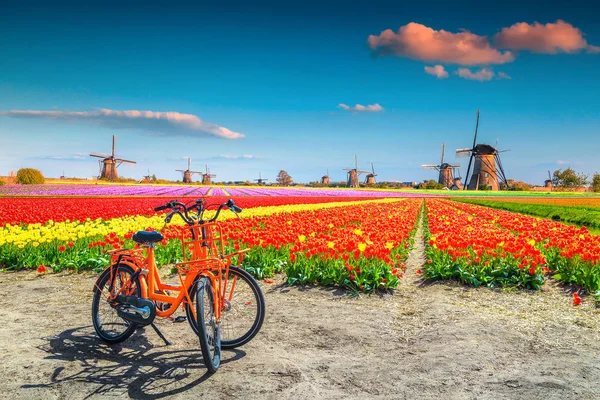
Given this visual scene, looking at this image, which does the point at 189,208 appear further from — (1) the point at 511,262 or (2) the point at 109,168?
(2) the point at 109,168

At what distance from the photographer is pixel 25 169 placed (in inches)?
1960

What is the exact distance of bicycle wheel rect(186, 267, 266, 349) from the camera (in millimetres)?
4828

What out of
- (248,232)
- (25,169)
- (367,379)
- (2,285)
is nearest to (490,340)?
(367,379)

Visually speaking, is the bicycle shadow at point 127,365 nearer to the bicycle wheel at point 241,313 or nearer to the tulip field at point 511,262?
the bicycle wheel at point 241,313

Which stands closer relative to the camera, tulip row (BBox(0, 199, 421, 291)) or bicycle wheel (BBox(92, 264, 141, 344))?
bicycle wheel (BBox(92, 264, 141, 344))

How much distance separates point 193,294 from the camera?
4.64m

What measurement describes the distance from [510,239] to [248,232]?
5541mm

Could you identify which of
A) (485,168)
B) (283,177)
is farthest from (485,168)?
(283,177)

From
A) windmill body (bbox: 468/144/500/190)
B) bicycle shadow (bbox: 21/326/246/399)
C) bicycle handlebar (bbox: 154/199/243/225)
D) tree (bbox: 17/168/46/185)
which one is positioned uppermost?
windmill body (bbox: 468/144/500/190)

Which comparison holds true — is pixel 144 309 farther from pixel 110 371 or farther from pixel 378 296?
pixel 378 296

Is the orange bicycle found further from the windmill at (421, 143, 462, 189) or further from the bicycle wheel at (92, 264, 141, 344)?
the windmill at (421, 143, 462, 189)

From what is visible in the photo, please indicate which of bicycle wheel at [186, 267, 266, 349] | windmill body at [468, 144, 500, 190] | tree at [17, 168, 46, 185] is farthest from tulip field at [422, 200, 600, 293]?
windmill body at [468, 144, 500, 190]

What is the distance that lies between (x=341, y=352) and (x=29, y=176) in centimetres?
5423

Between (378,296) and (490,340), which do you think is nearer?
(490,340)
